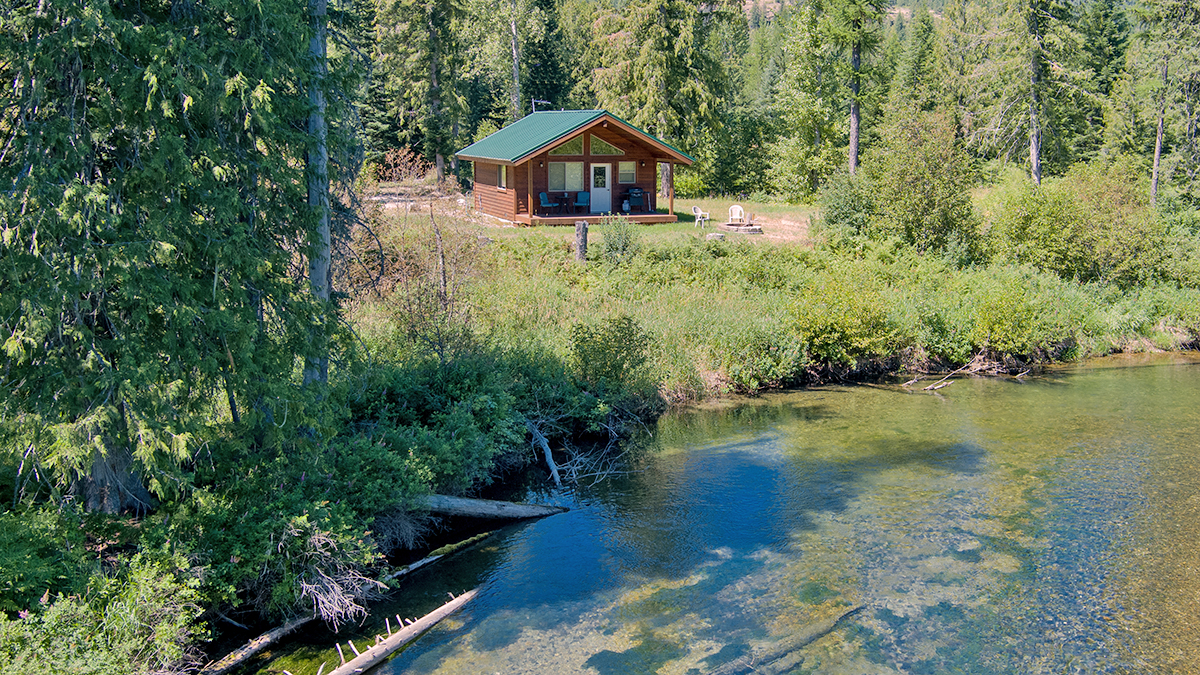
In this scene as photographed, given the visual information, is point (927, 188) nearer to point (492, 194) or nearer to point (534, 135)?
point (534, 135)

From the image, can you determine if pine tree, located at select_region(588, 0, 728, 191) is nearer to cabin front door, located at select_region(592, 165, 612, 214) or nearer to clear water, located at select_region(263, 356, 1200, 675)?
cabin front door, located at select_region(592, 165, 612, 214)

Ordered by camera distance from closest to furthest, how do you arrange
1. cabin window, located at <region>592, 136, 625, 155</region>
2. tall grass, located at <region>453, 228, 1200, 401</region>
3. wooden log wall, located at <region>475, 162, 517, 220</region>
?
tall grass, located at <region>453, 228, 1200, 401</region> → wooden log wall, located at <region>475, 162, 517, 220</region> → cabin window, located at <region>592, 136, 625, 155</region>

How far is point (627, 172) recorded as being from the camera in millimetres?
31719

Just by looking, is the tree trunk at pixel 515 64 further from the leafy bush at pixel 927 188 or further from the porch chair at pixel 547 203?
the leafy bush at pixel 927 188

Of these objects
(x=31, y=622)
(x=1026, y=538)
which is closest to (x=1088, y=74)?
(x=1026, y=538)

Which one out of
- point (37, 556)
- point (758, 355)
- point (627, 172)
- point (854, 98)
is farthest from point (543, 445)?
point (854, 98)

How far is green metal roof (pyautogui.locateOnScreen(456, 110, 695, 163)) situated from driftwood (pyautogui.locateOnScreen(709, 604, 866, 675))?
70.7 feet

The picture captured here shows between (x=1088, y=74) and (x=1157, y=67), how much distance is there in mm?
3438

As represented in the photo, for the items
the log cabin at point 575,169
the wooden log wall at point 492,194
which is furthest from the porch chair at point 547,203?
the wooden log wall at point 492,194

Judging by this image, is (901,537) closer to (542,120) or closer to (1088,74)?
(542,120)

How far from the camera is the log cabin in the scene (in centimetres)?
2951

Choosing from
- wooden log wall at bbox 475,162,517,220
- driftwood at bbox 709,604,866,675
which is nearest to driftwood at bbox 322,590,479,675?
driftwood at bbox 709,604,866,675

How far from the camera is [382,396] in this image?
13008 mm

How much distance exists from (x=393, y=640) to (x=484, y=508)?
338cm
